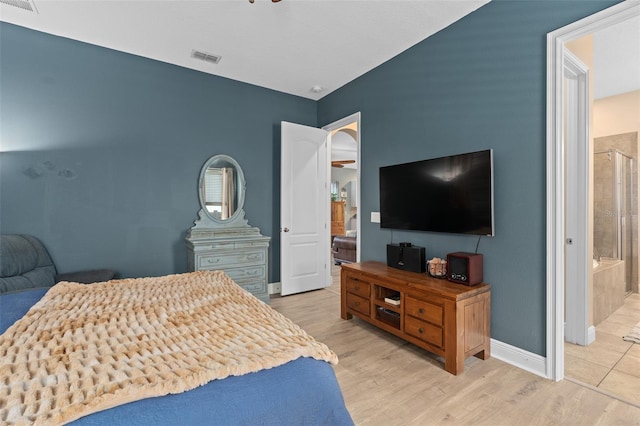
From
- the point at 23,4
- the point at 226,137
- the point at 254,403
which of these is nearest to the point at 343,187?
the point at 226,137

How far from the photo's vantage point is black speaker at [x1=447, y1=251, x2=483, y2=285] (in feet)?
7.79

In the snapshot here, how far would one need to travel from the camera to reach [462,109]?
8.87 feet

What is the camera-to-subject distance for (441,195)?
2736mm

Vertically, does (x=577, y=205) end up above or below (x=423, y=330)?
above

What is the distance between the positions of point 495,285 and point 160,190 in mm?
3546

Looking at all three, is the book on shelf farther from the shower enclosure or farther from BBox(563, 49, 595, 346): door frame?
the shower enclosure

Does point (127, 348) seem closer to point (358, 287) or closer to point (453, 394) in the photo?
point (453, 394)

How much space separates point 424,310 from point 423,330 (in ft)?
0.53

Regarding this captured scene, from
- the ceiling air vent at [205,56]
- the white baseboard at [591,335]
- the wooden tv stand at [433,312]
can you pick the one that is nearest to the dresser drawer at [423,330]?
the wooden tv stand at [433,312]

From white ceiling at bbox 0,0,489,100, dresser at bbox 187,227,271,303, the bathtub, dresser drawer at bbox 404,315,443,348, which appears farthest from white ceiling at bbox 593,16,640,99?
dresser at bbox 187,227,271,303

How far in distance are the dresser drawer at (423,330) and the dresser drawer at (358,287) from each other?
502 millimetres

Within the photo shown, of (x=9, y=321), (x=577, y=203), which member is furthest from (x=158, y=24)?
(x=577, y=203)

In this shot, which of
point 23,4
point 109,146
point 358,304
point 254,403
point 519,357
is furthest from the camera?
point 109,146

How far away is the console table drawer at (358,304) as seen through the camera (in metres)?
2.97
